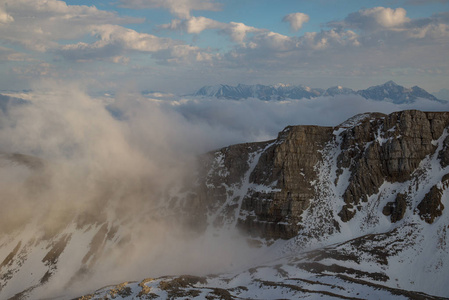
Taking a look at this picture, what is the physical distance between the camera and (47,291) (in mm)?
136875

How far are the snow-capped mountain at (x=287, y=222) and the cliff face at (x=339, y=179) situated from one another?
0.42 meters

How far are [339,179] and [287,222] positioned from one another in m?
28.9

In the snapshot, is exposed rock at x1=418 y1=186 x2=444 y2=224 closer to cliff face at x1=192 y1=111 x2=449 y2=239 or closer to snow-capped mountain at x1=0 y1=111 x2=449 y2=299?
cliff face at x1=192 y1=111 x2=449 y2=239

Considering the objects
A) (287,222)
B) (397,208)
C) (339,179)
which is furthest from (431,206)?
(287,222)

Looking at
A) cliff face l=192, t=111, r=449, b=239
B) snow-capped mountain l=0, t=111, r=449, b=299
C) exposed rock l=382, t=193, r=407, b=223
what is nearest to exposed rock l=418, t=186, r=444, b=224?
cliff face l=192, t=111, r=449, b=239

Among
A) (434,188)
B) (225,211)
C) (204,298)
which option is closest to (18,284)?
(225,211)

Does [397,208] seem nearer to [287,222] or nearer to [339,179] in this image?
[339,179]

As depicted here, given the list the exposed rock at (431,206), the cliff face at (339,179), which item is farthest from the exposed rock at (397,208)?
the exposed rock at (431,206)

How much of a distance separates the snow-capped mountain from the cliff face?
423 mm

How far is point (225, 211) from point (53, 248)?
3059 inches

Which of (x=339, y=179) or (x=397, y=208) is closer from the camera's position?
(x=397, y=208)

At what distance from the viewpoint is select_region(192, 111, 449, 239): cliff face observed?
449 feet

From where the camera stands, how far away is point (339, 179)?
5920 inches

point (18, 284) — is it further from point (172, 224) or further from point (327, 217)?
point (327, 217)
